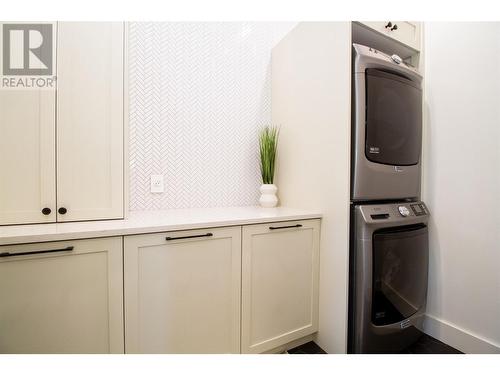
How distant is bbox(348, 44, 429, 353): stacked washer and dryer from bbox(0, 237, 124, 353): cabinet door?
120 cm

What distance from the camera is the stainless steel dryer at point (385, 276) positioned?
4.40 feet

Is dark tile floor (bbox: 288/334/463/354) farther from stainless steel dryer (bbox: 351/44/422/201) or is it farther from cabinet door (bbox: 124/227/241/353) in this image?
stainless steel dryer (bbox: 351/44/422/201)

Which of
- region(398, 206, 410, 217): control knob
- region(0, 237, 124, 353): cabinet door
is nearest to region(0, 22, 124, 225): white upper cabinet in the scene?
region(0, 237, 124, 353): cabinet door

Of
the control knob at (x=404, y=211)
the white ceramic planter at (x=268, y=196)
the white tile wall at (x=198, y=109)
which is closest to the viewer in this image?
the control knob at (x=404, y=211)

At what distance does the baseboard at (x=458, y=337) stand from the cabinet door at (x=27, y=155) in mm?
2328

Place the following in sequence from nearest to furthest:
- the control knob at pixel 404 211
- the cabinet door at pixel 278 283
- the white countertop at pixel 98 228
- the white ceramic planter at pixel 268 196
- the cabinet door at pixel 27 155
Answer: the white countertop at pixel 98 228, the cabinet door at pixel 27 155, the cabinet door at pixel 278 283, the control knob at pixel 404 211, the white ceramic planter at pixel 268 196

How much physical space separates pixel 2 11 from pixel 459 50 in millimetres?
2430

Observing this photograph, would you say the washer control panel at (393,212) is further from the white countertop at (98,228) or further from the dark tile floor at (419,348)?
the dark tile floor at (419,348)

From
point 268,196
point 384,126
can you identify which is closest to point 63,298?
point 268,196

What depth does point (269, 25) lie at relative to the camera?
2033 mm

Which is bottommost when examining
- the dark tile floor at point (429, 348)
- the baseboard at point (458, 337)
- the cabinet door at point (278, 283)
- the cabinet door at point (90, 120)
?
the dark tile floor at point (429, 348)

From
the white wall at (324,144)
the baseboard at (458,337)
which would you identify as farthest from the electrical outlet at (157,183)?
the baseboard at (458,337)

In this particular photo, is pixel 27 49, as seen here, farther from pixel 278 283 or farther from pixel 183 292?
pixel 278 283

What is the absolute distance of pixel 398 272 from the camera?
4.78ft
